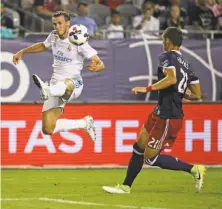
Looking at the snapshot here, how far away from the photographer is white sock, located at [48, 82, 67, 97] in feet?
41.1

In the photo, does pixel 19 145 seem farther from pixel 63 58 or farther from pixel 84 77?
pixel 63 58

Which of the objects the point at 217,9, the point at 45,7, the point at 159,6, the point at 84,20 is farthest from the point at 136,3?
the point at 84,20

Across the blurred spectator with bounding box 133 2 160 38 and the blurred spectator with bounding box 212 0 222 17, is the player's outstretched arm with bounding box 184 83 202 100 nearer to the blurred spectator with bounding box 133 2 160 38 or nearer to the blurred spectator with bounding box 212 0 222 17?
the blurred spectator with bounding box 133 2 160 38

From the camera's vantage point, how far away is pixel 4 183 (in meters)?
13.9

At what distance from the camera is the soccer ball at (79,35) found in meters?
12.8

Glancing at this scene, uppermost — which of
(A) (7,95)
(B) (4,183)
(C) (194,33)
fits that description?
(C) (194,33)

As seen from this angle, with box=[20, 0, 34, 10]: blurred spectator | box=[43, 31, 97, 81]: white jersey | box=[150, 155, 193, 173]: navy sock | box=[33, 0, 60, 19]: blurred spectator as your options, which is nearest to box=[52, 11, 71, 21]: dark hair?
box=[43, 31, 97, 81]: white jersey

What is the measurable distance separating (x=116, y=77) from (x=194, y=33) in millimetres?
2483

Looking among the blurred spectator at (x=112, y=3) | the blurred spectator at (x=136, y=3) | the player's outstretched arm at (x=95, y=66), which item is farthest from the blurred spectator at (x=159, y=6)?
the player's outstretched arm at (x=95, y=66)

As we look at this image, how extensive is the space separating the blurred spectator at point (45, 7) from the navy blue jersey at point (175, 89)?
8.49 meters

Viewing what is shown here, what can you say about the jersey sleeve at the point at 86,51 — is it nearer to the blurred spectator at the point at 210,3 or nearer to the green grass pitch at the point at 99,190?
the green grass pitch at the point at 99,190

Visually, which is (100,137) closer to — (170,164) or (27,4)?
(170,164)

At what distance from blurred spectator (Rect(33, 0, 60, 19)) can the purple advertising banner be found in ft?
7.46

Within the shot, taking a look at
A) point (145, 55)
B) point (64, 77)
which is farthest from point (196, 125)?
point (64, 77)
